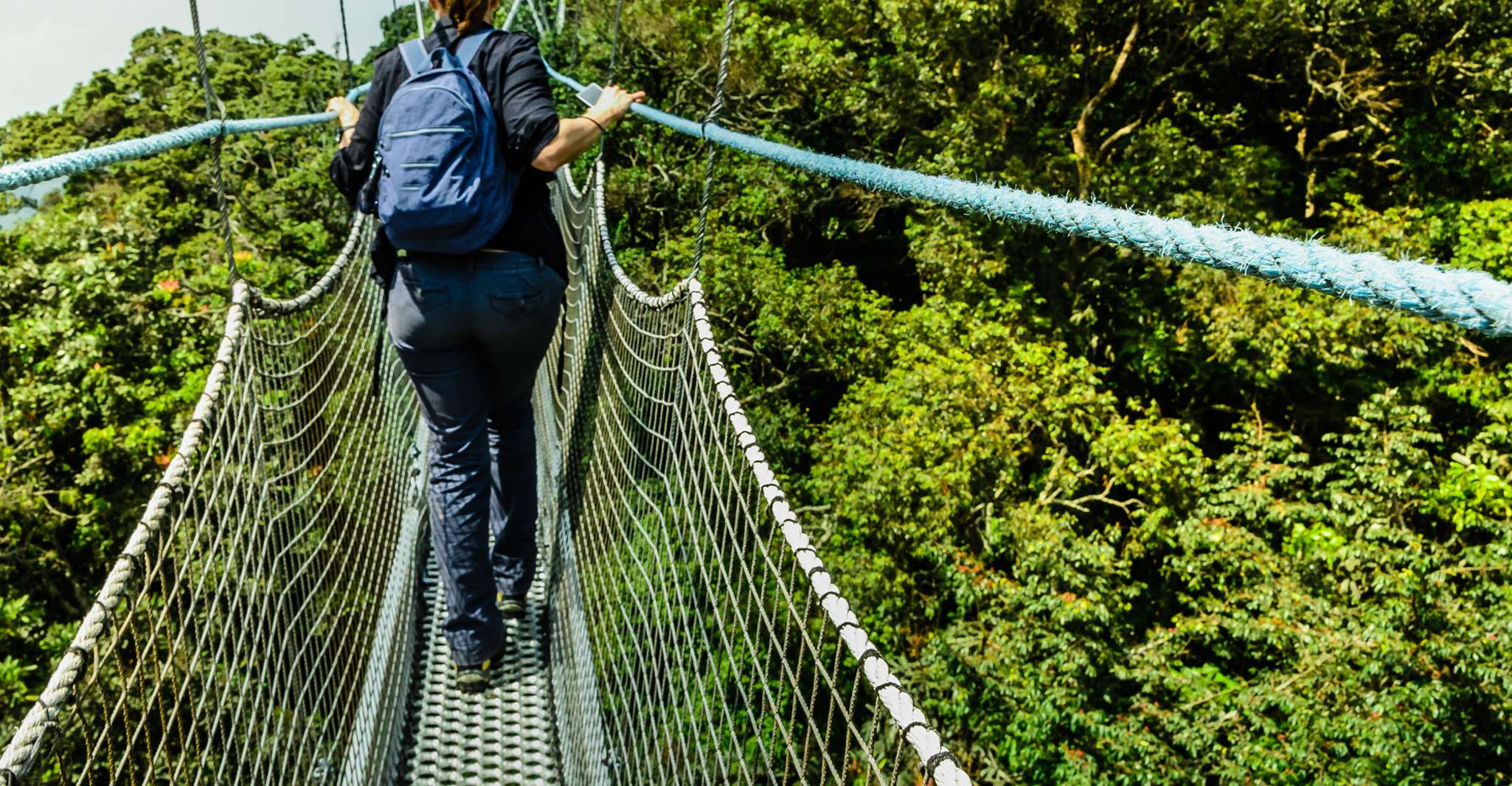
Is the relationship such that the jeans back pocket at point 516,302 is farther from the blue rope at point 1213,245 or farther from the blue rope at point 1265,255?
the blue rope at point 1265,255

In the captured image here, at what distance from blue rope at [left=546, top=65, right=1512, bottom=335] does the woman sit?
630 mm

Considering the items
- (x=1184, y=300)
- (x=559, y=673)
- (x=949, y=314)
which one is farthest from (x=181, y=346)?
(x=559, y=673)

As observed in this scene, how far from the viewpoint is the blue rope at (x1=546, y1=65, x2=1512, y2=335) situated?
1.75 feet

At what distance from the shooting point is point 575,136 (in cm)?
155

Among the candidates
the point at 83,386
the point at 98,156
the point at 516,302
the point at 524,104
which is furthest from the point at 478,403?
the point at 83,386

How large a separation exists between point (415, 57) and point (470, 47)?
0.07 metres

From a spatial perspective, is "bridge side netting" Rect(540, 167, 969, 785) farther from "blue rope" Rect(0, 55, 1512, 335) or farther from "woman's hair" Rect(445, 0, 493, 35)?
"woman's hair" Rect(445, 0, 493, 35)

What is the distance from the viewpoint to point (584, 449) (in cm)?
251

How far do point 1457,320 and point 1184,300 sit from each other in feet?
32.9

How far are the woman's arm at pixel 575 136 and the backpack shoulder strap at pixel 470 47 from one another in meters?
0.14

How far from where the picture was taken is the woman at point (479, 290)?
158 cm

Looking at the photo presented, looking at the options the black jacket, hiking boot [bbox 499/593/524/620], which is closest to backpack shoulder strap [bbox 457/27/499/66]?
the black jacket

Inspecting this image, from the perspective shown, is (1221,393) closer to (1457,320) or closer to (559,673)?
(559,673)

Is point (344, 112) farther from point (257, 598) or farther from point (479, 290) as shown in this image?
point (257, 598)
